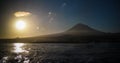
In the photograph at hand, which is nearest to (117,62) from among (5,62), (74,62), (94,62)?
(94,62)

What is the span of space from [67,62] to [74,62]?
118 centimetres

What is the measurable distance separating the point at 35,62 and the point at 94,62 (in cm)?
1019

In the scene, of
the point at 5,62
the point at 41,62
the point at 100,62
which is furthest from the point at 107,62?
the point at 5,62

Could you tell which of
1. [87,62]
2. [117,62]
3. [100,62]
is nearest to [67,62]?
[87,62]

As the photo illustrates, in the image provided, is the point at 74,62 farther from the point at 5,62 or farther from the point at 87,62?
the point at 5,62

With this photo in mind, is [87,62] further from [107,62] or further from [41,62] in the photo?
[41,62]

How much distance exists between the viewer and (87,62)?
3188 cm

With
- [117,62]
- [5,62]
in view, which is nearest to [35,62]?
[5,62]

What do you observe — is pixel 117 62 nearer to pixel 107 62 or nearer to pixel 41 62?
pixel 107 62

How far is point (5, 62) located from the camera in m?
32.0

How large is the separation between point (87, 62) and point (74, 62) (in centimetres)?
219

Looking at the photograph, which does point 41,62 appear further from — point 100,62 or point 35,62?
point 100,62

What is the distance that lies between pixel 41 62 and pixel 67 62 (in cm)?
458

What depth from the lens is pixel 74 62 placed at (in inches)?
1257
